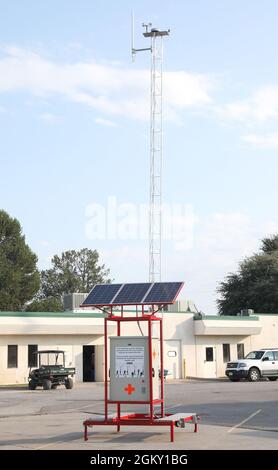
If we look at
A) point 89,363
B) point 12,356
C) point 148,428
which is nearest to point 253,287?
point 89,363

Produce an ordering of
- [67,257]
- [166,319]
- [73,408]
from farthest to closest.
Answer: [67,257] < [166,319] < [73,408]

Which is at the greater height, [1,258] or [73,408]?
[1,258]

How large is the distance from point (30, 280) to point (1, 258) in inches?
147

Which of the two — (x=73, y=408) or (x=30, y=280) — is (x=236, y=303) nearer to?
(x=30, y=280)

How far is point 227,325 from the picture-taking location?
50156mm

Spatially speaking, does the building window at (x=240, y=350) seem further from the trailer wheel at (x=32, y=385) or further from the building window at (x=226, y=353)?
the trailer wheel at (x=32, y=385)

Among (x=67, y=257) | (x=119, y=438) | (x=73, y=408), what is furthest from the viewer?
(x=67, y=257)

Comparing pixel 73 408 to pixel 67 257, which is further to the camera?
pixel 67 257

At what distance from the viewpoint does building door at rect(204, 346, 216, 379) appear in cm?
4922

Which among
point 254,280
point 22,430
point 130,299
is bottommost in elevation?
point 22,430

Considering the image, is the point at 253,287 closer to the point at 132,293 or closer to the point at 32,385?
the point at 32,385

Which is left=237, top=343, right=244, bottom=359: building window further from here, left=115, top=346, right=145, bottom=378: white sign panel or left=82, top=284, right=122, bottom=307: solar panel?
left=115, top=346, right=145, bottom=378: white sign panel

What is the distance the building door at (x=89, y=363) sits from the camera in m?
45.3
